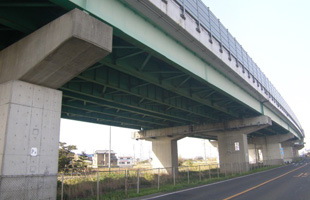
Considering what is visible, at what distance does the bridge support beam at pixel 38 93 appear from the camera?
805cm

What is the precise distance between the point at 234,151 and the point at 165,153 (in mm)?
10211

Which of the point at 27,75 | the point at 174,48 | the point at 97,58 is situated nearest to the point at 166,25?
the point at 174,48

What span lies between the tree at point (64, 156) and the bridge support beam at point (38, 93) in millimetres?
12265

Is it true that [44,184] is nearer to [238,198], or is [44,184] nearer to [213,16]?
[238,198]

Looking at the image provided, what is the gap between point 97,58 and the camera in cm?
909

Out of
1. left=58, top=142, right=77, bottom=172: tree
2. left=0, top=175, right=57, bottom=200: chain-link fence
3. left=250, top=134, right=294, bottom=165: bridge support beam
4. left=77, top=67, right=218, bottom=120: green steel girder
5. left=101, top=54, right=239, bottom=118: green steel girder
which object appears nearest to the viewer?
left=0, top=175, right=57, bottom=200: chain-link fence

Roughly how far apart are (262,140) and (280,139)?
4.39 m

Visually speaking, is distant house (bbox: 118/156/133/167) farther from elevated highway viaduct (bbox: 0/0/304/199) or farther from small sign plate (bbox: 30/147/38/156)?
small sign plate (bbox: 30/147/38/156)

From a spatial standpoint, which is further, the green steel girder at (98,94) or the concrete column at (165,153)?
the concrete column at (165,153)

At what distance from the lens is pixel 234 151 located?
33.7 metres

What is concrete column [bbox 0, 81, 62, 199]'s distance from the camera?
26.5ft

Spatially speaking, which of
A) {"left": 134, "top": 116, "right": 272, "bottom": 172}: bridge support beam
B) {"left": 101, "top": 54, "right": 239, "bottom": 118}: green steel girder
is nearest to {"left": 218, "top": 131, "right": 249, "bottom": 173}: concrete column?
{"left": 134, "top": 116, "right": 272, "bottom": 172}: bridge support beam

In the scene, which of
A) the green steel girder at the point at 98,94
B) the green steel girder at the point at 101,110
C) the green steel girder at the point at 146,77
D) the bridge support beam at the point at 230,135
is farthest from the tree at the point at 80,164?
the bridge support beam at the point at 230,135

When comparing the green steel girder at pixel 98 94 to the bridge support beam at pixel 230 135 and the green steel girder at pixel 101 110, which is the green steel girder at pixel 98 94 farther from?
the bridge support beam at pixel 230 135
